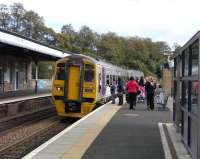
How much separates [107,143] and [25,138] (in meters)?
6.25

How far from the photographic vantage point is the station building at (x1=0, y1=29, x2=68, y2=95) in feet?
106

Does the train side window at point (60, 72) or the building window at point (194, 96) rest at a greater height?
the train side window at point (60, 72)

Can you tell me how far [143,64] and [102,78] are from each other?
8782 centimetres

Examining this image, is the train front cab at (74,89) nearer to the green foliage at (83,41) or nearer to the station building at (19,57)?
the station building at (19,57)

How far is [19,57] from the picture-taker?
177 ft

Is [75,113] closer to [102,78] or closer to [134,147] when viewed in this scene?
[102,78]

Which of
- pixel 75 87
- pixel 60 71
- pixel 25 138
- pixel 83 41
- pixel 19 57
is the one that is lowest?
pixel 25 138

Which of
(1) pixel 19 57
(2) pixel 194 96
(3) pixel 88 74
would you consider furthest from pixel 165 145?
(1) pixel 19 57

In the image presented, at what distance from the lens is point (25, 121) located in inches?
1010

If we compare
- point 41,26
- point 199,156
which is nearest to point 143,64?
point 41,26

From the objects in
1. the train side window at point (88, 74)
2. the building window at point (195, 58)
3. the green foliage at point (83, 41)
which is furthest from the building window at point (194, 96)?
the green foliage at point (83, 41)

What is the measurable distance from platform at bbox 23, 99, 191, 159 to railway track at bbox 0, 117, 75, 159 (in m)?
1.43

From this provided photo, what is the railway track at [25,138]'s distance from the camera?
14.5 metres

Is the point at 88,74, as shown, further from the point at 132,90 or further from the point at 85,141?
the point at 85,141
